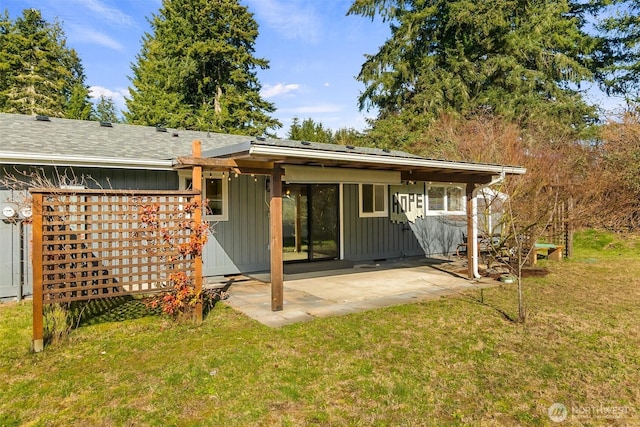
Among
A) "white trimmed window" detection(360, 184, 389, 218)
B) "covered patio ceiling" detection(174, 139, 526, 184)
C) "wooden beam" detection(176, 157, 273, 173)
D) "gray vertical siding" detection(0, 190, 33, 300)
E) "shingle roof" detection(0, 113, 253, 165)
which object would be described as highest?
"shingle roof" detection(0, 113, 253, 165)

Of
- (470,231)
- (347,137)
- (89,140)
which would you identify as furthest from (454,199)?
(347,137)

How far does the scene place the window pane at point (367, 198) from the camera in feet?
34.0

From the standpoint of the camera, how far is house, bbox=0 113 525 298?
19.0ft

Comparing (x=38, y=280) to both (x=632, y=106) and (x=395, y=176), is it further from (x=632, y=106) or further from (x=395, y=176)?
(x=632, y=106)

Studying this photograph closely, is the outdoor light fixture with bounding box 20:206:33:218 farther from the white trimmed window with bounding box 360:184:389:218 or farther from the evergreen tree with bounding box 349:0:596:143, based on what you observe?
the evergreen tree with bounding box 349:0:596:143

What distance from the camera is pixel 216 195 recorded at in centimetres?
812

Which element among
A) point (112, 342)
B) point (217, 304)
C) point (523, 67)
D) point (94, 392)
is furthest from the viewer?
point (523, 67)

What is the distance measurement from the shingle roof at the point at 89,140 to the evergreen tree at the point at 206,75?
45.7 ft

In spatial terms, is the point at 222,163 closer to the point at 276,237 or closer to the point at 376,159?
the point at 276,237

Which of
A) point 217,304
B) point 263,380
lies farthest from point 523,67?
point 263,380

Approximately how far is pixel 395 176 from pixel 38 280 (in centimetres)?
568

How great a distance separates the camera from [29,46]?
77.3 ft

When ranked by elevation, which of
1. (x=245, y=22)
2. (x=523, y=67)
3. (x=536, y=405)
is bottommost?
(x=536, y=405)

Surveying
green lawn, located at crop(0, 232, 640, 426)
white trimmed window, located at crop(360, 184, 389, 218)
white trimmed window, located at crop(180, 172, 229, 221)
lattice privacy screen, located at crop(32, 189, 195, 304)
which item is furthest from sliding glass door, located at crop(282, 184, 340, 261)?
lattice privacy screen, located at crop(32, 189, 195, 304)
